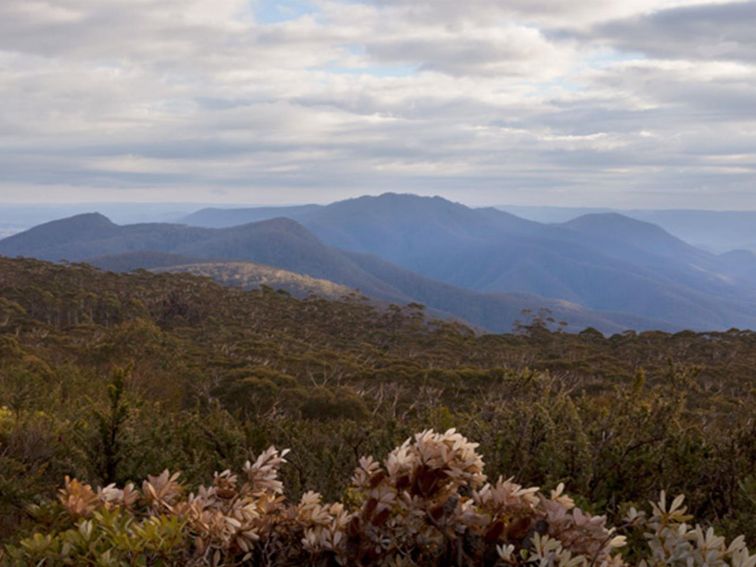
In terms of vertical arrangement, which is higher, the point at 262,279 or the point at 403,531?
the point at 403,531

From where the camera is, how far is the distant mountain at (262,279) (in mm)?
131500

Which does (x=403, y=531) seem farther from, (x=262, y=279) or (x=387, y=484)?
(x=262, y=279)

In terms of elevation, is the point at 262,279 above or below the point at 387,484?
below

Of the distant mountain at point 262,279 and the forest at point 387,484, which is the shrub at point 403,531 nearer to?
the forest at point 387,484

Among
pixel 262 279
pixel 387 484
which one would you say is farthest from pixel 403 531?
pixel 262 279

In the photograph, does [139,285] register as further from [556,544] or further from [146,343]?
[556,544]

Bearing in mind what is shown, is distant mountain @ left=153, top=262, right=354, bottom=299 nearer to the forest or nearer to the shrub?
the forest

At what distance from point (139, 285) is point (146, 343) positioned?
3333cm

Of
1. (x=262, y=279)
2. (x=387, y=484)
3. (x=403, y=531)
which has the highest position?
(x=387, y=484)

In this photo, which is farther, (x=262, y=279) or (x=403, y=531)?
(x=262, y=279)

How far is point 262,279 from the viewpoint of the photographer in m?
142

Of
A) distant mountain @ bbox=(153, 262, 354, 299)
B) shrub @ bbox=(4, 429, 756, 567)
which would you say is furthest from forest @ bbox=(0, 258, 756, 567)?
distant mountain @ bbox=(153, 262, 354, 299)

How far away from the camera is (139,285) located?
182 ft

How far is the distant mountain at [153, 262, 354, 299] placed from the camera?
131500 millimetres
